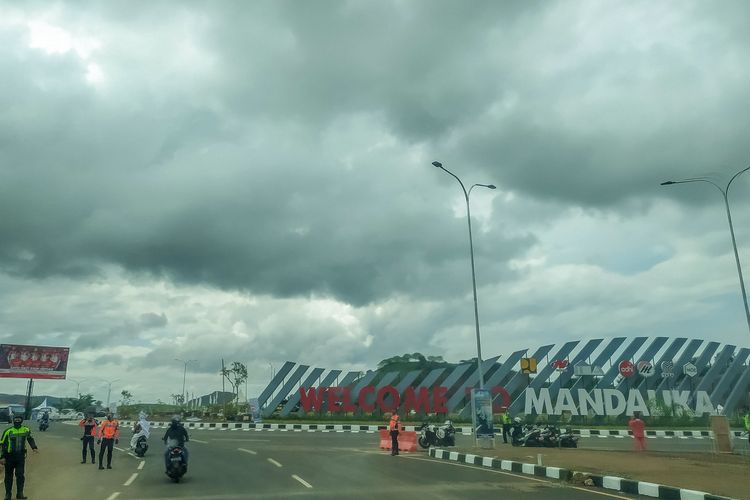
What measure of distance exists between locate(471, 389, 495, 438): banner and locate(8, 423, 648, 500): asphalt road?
157 inches

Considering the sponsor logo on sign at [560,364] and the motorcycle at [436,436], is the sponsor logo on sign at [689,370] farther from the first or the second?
the motorcycle at [436,436]

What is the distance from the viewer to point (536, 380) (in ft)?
186

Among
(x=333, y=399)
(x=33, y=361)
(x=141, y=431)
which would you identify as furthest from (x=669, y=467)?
(x=33, y=361)

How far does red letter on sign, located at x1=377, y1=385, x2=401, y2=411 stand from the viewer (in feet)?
182

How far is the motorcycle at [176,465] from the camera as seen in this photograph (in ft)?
46.8

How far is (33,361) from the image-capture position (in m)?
82.0

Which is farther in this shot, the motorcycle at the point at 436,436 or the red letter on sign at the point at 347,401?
the red letter on sign at the point at 347,401

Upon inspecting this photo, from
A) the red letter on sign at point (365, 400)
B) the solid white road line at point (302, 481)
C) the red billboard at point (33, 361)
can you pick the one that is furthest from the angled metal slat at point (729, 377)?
the red billboard at point (33, 361)

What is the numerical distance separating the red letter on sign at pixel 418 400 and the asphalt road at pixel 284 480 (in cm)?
3426

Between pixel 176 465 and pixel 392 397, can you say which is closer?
pixel 176 465

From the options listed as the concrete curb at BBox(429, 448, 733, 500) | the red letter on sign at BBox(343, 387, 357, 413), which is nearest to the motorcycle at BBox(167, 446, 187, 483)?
the concrete curb at BBox(429, 448, 733, 500)

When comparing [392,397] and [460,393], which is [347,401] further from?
[460,393]

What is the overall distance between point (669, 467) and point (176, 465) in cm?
1355

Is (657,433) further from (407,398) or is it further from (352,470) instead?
(352,470)
